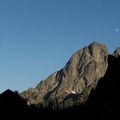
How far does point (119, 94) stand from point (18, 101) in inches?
1046

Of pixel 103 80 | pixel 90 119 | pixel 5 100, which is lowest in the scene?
pixel 90 119

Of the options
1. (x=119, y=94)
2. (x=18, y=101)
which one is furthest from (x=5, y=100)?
(x=119, y=94)

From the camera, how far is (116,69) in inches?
3984

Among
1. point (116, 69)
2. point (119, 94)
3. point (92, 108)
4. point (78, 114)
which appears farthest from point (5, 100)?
point (116, 69)

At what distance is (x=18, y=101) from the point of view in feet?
272

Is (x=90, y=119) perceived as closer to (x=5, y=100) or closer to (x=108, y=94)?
(x=5, y=100)

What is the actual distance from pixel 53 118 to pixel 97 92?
47.9 meters

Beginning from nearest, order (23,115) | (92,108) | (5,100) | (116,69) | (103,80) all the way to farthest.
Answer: (23,115)
(5,100)
(92,108)
(116,69)
(103,80)

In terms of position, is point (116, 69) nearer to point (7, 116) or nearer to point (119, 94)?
point (119, 94)

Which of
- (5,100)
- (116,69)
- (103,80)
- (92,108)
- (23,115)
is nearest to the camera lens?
(23,115)

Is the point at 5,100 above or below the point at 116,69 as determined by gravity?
below

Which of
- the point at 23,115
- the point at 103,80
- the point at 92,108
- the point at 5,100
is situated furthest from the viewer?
the point at 103,80

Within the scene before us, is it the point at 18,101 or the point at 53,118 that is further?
the point at 18,101

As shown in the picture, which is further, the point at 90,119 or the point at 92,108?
the point at 92,108
